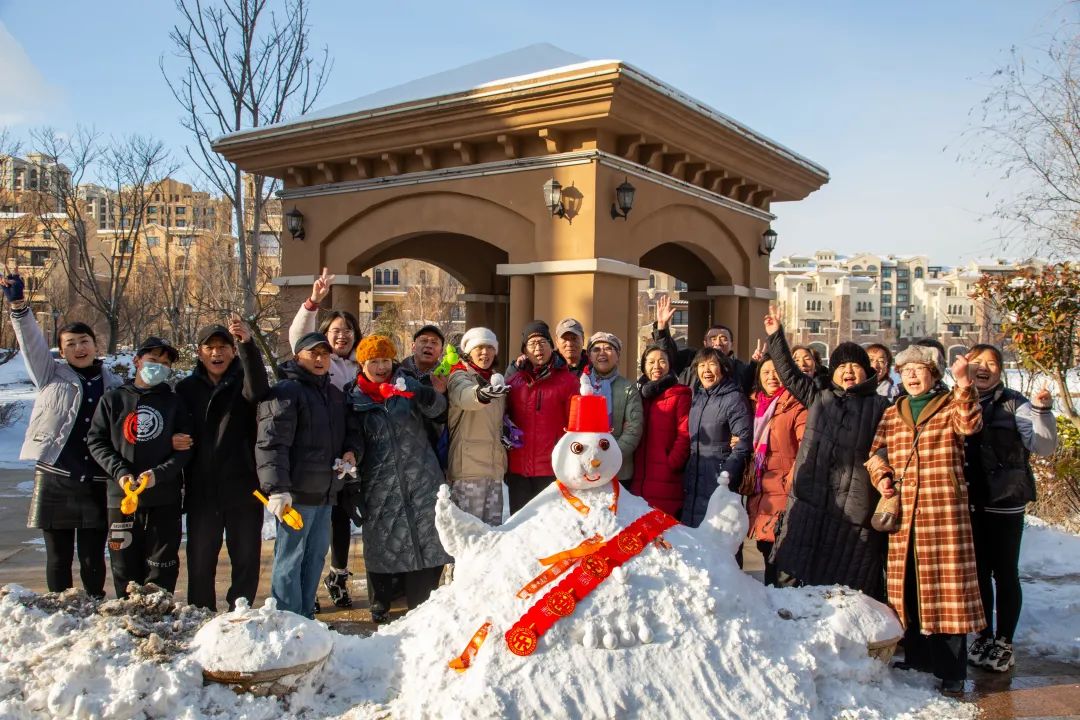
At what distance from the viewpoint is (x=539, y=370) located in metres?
4.58

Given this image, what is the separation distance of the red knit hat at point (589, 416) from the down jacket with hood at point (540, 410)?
3.41 feet

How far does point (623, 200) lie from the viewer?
307 inches

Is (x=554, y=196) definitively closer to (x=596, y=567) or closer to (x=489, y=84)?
(x=489, y=84)

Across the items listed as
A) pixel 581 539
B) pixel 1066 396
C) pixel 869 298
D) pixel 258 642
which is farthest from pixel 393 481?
pixel 869 298

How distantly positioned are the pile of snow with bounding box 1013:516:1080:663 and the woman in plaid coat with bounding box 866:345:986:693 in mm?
975

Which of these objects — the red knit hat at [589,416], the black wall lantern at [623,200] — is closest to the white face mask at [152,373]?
the red knit hat at [589,416]

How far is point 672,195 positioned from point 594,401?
5995 millimetres

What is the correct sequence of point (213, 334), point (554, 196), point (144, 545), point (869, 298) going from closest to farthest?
point (144, 545) < point (213, 334) < point (554, 196) < point (869, 298)

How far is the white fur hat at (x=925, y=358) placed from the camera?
143 inches

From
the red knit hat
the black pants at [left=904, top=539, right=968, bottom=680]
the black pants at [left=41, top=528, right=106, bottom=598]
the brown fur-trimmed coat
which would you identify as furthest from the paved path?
the red knit hat

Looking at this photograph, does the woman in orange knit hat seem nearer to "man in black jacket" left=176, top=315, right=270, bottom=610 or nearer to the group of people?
the group of people

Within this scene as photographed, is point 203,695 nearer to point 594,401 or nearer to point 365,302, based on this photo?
point 594,401

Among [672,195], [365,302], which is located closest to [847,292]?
[365,302]

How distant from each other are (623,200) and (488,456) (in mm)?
4170
